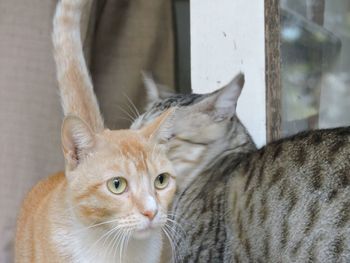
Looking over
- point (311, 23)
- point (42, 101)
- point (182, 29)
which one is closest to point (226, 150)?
point (311, 23)

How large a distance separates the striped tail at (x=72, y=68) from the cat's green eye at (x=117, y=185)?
37 centimetres

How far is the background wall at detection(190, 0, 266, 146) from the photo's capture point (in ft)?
7.41

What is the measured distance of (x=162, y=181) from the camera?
5.73 ft

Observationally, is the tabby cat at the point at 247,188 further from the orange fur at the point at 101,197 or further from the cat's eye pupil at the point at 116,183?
the cat's eye pupil at the point at 116,183

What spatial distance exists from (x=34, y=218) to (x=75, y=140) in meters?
0.39

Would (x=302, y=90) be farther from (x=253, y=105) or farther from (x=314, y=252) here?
(x=314, y=252)

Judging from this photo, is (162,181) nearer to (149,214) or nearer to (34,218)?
(149,214)

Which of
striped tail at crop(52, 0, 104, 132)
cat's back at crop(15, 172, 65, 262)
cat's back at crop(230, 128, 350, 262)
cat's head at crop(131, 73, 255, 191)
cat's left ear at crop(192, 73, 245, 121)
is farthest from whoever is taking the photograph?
cat's head at crop(131, 73, 255, 191)

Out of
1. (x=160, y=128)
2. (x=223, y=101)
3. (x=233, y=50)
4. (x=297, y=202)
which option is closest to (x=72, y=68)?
(x=160, y=128)

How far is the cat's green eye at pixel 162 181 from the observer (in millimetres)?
1725

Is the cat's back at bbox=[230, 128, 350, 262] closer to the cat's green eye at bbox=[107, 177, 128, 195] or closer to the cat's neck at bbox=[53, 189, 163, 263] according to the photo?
the cat's neck at bbox=[53, 189, 163, 263]

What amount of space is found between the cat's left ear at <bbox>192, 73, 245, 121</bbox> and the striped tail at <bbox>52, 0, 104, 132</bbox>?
0.37 m

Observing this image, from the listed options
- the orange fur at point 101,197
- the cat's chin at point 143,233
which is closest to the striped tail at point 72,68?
the orange fur at point 101,197

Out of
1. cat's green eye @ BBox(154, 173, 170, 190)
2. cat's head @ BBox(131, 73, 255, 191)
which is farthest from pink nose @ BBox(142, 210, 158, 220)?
cat's head @ BBox(131, 73, 255, 191)
